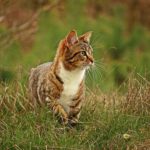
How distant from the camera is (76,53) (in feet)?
24.1

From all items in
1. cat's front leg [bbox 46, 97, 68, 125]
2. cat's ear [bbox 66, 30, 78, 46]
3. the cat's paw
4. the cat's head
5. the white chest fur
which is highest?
cat's ear [bbox 66, 30, 78, 46]

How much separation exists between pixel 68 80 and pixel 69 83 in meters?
0.03

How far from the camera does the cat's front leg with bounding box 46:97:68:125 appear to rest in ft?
23.6

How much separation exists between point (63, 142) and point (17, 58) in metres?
6.93

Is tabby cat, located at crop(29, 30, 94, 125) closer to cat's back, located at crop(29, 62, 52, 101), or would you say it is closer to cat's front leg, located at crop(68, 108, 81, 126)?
cat's front leg, located at crop(68, 108, 81, 126)

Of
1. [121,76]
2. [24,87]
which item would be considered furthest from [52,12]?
[24,87]

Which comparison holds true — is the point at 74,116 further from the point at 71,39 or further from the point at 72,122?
the point at 71,39

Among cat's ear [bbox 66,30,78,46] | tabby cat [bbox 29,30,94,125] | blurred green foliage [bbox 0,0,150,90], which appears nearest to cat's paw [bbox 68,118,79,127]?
tabby cat [bbox 29,30,94,125]

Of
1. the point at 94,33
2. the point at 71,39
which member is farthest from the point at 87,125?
the point at 94,33

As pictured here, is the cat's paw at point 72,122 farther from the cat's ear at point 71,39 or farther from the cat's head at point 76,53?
the cat's ear at point 71,39

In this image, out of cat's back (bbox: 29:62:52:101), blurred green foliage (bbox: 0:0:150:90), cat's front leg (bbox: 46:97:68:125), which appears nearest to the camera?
cat's front leg (bbox: 46:97:68:125)

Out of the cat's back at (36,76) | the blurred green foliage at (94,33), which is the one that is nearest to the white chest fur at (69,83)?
the cat's back at (36,76)

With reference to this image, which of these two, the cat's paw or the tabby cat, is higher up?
the tabby cat

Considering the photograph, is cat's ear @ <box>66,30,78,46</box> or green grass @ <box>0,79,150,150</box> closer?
green grass @ <box>0,79,150,150</box>
